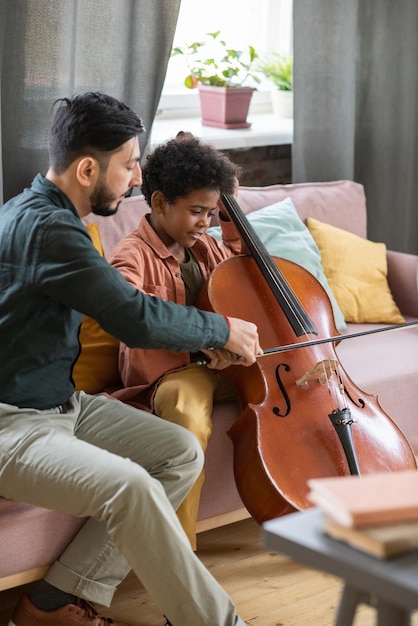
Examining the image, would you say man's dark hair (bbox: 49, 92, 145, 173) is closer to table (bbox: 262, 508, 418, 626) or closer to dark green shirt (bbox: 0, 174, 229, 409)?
dark green shirt (bbox: 0, 174, 229, 409)

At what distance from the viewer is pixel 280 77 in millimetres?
3777

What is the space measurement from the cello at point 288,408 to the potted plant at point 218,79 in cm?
128

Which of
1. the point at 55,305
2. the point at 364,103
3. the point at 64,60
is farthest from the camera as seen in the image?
the point at 364,103

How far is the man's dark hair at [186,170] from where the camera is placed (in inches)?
91.5

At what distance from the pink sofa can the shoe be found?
73mm

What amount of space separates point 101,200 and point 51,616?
87cm

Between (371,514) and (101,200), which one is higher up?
(101,200)

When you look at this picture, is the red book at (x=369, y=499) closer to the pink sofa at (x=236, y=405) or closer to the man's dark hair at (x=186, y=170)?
the pink sofa at (x=236, y=405)

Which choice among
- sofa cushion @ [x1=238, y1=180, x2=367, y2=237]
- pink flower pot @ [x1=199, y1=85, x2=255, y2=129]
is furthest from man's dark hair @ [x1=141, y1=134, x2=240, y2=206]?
pink flower pot @ [x1=199, y1=85, x2=255, y2=129]

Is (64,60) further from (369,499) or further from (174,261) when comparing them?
(369,499)

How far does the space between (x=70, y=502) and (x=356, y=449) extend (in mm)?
661

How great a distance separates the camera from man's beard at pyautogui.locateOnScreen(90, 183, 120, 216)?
194cm

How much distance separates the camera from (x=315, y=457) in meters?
2.04

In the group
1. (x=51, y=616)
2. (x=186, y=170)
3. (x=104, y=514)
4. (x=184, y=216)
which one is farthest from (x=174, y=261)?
(x=51, y=616)
